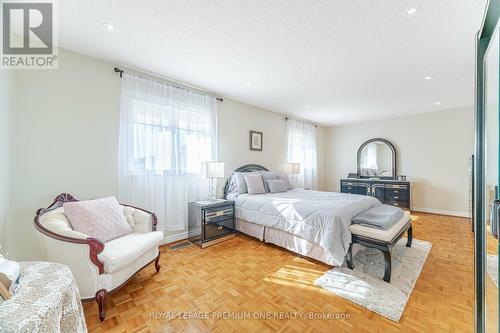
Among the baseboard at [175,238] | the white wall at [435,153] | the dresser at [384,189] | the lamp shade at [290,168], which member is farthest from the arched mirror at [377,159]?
the baseboard at [175,238]

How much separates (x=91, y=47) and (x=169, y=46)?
0.89 m

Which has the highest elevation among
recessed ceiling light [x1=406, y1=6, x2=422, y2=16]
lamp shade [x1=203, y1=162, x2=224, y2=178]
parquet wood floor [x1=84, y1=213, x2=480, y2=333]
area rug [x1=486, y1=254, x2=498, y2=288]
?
recessed ceiling light [x1=406, y1=6, x2=422, y2=16]

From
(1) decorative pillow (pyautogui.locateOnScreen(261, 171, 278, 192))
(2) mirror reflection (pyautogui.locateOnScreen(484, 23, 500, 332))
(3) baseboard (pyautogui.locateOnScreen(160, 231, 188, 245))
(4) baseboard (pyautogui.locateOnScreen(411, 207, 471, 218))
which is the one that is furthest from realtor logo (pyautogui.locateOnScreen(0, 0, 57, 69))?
(4) baseboard (pyautogui.locateOnScreen(411, 207, 471, 218))

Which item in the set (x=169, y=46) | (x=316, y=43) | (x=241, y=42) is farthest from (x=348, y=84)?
(x=169, y=46)

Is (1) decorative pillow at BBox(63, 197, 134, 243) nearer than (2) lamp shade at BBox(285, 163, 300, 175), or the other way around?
(1) decorative pillow at BBox(63, 197, 134, 243)

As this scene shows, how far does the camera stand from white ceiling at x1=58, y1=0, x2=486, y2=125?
1.72 meters

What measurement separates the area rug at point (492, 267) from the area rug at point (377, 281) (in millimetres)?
795

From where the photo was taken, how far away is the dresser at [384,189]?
5.00 m

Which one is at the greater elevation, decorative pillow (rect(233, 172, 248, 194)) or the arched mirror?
the arched mirror

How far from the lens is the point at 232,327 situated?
157 centimetres

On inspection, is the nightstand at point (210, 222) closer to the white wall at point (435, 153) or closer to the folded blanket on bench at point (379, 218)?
the folded blanket on bench at point (379, 218)

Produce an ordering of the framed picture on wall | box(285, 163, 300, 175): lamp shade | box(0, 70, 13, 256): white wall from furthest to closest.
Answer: box(285, 163, 300, 175): lamp shade, the framed picture on wall, box(0, 70, 13, 256): white wall

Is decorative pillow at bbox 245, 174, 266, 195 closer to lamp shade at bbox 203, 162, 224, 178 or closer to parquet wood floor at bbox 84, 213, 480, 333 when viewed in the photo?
lamp shade at bbox 203, 162, 224, 178

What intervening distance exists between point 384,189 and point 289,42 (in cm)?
476
